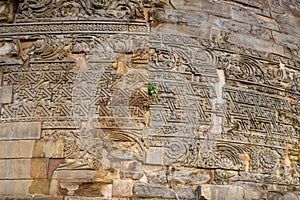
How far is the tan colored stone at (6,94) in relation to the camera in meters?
5.31

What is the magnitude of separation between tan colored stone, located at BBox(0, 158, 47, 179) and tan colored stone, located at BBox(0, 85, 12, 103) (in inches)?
28.6

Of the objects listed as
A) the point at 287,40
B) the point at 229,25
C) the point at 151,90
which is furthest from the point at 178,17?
the point at 287,40

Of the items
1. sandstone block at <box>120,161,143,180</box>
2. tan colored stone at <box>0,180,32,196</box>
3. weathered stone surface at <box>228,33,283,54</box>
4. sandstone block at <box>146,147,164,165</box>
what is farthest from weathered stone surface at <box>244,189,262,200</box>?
tan colored stone at <box>0,180,32,196</box>

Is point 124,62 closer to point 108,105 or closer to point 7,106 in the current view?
point 108,105

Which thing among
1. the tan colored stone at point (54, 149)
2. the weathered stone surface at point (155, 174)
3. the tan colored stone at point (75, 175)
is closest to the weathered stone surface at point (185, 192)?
the weathered stone surface at point (155, 174)

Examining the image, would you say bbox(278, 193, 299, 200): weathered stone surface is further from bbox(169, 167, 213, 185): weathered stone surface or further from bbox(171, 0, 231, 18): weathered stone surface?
bbox(171, 0, 231, 18): weathered stone surface

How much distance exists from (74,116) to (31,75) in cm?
77

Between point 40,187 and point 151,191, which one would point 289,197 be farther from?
point 40,187

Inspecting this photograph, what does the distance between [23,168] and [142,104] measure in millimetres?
1494

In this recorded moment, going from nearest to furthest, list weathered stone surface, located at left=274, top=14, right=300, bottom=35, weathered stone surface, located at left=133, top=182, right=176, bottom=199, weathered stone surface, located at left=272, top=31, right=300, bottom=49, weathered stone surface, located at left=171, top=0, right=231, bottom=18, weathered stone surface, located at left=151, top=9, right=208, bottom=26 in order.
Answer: weathered stone surface, located at left=133, top=182, right=176, bottom=199
weathered stone surface, located at left=151, top=9, right=208, bottom=26
weathered stone surface, located at left=171, top=0, right=231, bottom=18
weathered stone surface, located at left=272, top=31, right=300, bottom=49
weathered stone surface, located at left=274, top=14, right=300, bottom=35

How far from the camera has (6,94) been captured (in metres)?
5.33

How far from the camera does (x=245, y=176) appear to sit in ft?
17.4

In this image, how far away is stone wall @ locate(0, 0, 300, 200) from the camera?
16.3ft

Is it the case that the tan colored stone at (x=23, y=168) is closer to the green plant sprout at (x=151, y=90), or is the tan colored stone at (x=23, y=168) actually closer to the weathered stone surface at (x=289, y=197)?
the green plant sprout at (x=151, y=90)
